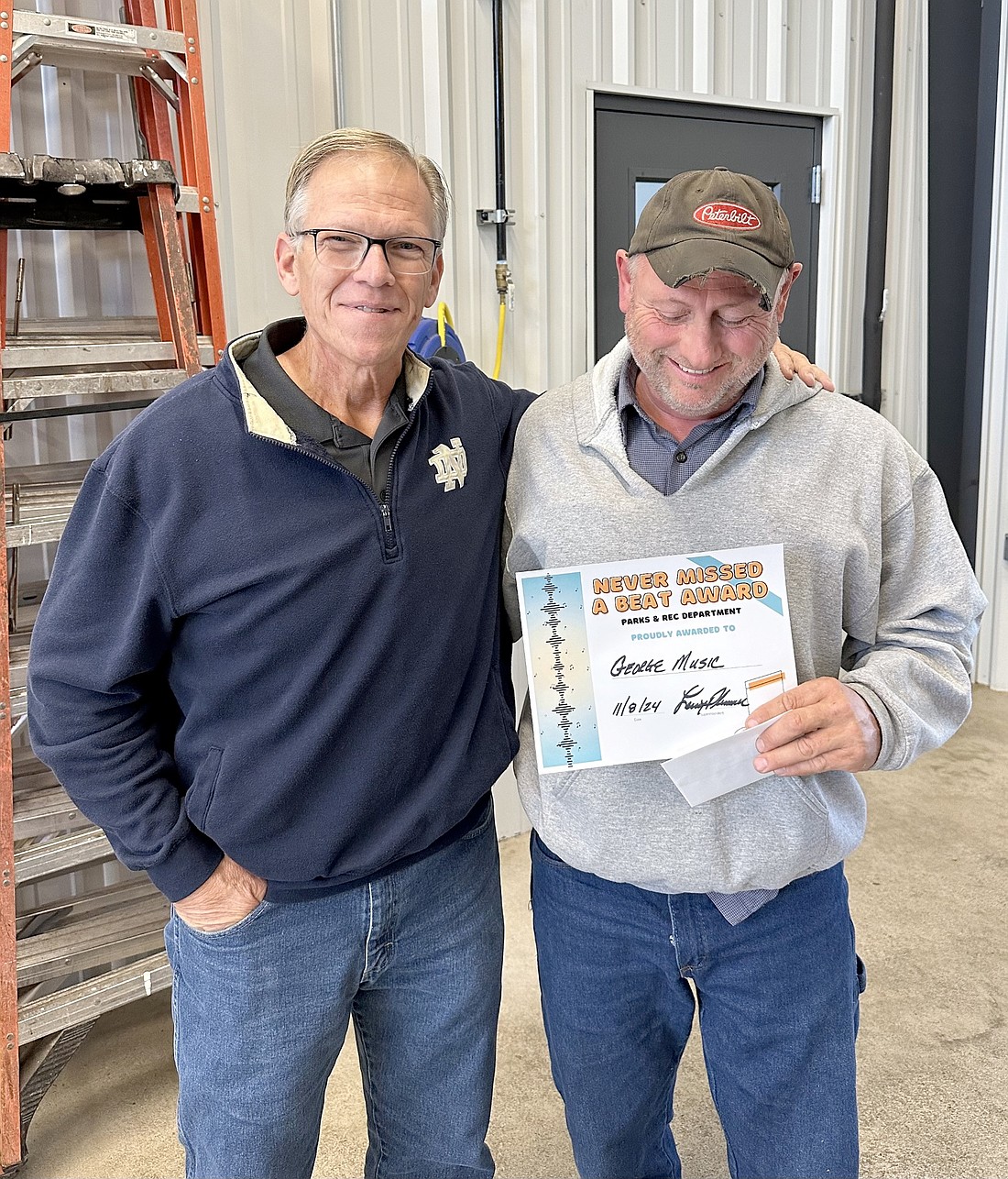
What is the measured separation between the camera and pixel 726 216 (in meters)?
1.31

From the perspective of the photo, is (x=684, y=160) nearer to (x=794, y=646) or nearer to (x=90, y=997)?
(x=794, y=646)

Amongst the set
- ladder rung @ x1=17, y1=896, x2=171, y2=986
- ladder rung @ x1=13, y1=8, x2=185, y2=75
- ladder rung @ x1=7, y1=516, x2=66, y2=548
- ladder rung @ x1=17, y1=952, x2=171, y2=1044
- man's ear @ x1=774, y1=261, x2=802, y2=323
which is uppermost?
ladder rung @ x1=13, y1=8, x2=185, y2=75

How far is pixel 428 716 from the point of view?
1.39m

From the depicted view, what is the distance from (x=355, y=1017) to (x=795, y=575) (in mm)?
910

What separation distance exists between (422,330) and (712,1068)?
202 centimetres

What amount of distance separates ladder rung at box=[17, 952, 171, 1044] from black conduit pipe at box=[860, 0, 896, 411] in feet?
11.4

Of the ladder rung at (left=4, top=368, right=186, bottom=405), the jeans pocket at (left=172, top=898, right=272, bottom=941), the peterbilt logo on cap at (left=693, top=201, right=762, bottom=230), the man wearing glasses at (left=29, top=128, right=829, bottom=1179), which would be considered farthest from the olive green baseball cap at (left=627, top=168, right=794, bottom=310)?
the ladder rung at (left=4, top=368, right=186, bottom=405)

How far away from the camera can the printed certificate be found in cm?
134

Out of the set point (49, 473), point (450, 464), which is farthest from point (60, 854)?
point (450, 464)

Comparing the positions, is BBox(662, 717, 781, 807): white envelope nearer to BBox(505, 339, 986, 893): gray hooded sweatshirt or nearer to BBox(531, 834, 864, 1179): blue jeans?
BBox(505, 339, 986, 893): gray hooded sweatshirt

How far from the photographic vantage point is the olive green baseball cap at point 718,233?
4.25ft

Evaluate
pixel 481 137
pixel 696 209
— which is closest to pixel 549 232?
pixel 481 137

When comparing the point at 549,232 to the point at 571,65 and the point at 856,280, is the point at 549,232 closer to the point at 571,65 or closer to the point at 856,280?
the point at 571,65

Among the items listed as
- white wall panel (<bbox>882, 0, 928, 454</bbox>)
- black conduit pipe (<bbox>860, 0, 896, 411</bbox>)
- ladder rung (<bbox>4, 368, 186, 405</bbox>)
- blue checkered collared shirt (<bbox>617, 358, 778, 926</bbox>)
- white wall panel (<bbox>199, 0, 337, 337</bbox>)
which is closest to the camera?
blue checkered collared shirt (<bbox>617, 358, 778, 926</bbox>)
